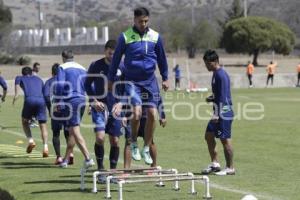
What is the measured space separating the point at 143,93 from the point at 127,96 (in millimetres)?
223

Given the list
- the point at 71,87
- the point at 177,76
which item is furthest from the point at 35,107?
the point at 177,76

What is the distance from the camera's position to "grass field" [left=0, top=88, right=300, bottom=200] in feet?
37.1

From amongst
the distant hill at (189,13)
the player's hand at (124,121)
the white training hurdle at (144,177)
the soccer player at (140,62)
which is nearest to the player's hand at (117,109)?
the soccer player at (140,62)

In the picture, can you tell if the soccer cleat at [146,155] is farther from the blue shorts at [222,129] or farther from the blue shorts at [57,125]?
the blue shorts at [57,125]

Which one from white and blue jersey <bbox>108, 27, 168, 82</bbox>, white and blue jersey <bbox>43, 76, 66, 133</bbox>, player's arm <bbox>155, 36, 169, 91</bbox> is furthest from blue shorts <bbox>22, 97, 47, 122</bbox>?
white and blue jersey <bbox>108, 27, 168, 82</bbox>

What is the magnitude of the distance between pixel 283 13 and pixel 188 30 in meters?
59.3

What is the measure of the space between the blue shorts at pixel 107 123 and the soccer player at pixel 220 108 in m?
1.79

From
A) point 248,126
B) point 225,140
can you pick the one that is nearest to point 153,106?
point 225,140

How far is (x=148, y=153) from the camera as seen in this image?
38.3ft

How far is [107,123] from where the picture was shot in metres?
12.5

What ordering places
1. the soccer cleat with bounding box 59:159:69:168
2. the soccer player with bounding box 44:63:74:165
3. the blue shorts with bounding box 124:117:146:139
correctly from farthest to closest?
1. the soccer player with bounding box 44:63:74:165
2. the soccer cleat with bounding box 59:159:69:168
3. the blue shorts with bounding box 124:117:146:139

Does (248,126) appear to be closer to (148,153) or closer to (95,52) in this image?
(148,153)

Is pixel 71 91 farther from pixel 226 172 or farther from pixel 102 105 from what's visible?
pixel 226 172

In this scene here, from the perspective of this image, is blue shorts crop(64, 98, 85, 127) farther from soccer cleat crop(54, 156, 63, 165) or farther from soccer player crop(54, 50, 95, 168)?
soccer cleat crop(54, 156, 63, 165)
